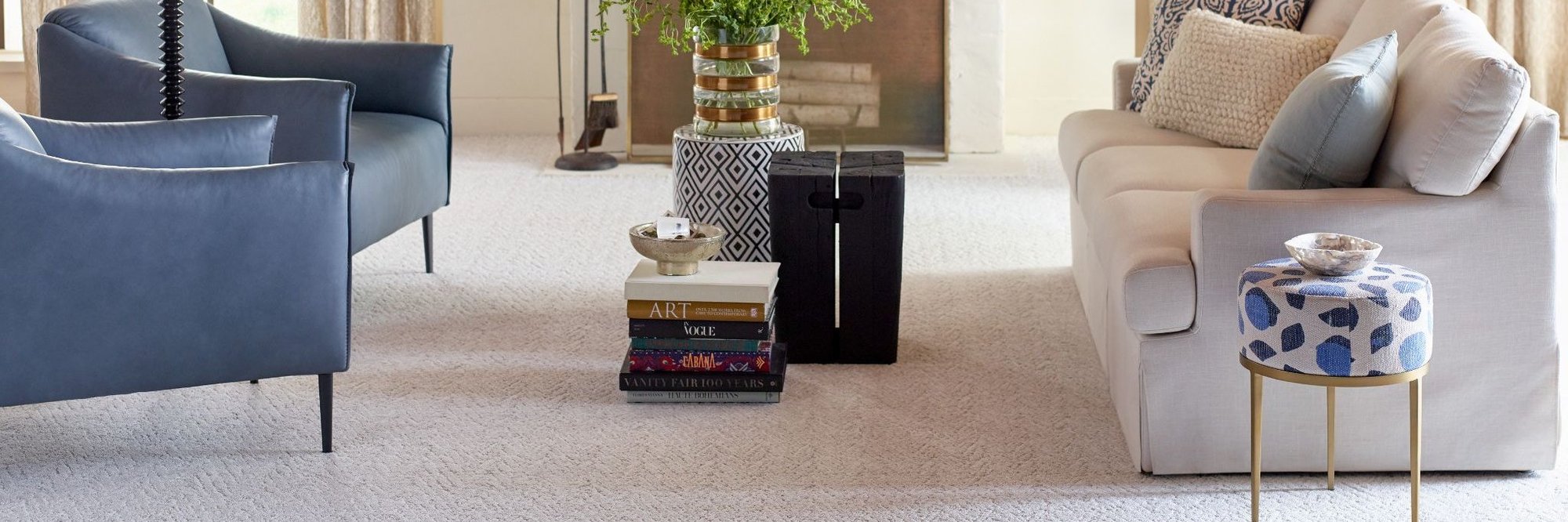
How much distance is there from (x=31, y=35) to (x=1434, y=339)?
5.28m

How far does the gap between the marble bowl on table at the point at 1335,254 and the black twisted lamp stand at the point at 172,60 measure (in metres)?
2.25

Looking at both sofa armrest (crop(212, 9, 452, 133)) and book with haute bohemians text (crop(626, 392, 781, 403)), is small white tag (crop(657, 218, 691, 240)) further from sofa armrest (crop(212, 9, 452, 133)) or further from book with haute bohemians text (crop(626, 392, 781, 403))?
sofa armrest (crop(212, 9, 452, 133))

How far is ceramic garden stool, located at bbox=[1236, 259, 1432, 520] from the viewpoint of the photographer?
6.67 feet

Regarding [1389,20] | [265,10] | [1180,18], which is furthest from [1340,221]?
[265,10]

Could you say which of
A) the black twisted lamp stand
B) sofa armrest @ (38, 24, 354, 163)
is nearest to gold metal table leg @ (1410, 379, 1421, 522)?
sofa armrest @ (38, 24, 354, 163)

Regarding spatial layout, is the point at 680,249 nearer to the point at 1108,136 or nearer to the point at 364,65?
the point at 1108,136

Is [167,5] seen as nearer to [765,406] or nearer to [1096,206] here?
[765,406]

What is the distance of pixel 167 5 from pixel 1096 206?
1.97 m

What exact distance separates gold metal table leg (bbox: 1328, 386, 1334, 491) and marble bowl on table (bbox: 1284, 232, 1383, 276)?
6.7 inches

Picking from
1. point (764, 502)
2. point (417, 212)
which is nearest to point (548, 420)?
point (764, 502)

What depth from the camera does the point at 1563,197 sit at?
15.6 ft

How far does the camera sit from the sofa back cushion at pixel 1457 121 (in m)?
2.26

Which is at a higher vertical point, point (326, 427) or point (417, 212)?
point (417, 212)

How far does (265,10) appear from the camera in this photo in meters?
6.30
